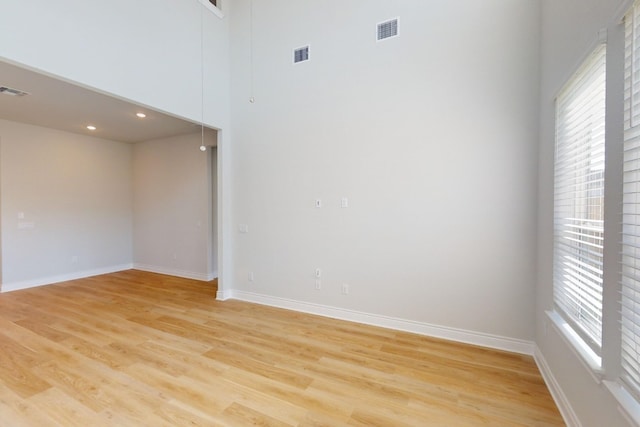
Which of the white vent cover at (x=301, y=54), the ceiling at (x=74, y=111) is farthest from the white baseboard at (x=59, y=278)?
the white vent cover at (x=301, y=54)

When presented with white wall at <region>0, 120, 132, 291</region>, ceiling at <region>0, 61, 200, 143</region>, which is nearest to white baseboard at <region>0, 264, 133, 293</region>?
white wall at <region>0, 120, 132, 291</region>

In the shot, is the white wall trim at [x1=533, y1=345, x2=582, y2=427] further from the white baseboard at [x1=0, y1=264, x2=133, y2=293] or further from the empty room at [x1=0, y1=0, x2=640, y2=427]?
the white baseboard at [x1=0, y1=264, x2=133, y2=293]

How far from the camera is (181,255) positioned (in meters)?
5.52

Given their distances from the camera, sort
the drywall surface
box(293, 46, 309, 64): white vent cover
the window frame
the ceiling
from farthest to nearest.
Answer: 1. box(293, 46, 309, 64): white vent cover
2. the ceiling
3. the drywall surface
4. the window frame

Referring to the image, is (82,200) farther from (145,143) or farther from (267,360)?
(267,360)

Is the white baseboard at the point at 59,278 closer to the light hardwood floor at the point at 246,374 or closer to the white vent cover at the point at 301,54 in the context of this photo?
the light hardwood floor at the point at 246,374

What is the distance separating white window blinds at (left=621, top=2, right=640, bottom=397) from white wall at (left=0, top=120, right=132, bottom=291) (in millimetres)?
7470

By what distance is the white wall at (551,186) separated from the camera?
1.25m

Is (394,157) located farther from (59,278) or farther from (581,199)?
(59,278)

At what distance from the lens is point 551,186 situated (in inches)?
85.7

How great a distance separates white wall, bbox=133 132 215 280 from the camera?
5.27 metres

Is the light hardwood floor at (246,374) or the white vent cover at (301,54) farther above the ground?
the white vent cover at (301,54)

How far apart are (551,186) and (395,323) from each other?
2043mm

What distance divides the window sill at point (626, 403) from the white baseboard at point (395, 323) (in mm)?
1529
